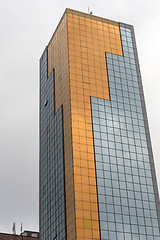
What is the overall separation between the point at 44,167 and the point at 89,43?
37.4m

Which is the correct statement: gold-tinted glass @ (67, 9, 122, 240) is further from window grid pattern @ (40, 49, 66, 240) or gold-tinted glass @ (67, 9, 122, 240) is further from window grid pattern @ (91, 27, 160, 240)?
window grid pattern @ (40, 49, 66, 240)

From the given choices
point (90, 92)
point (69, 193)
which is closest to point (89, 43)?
point (90, 92)

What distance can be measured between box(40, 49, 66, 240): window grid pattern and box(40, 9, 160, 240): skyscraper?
253 mm

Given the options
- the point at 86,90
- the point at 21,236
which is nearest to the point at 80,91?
A: the point at 86,90

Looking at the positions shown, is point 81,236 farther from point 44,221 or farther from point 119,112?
point 119,112

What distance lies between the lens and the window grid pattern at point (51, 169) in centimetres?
10721

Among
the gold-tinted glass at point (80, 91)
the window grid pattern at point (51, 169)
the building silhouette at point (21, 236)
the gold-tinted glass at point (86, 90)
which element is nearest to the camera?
the gold-tinted glass at point (86, 90)

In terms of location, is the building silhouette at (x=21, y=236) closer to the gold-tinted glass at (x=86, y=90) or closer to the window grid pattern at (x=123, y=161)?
the window grid pattern at (x=123, y=161)

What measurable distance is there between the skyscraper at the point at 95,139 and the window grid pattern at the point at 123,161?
25 centimetres

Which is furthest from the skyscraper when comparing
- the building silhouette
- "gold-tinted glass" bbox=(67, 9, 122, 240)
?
the building silhouette

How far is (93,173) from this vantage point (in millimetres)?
103688

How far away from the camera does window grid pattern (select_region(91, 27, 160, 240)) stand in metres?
101

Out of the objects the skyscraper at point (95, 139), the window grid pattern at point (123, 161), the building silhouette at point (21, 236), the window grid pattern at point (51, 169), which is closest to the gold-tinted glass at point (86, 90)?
the skyscraper at point (95, 139)

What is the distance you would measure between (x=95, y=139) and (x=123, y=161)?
359 inches
